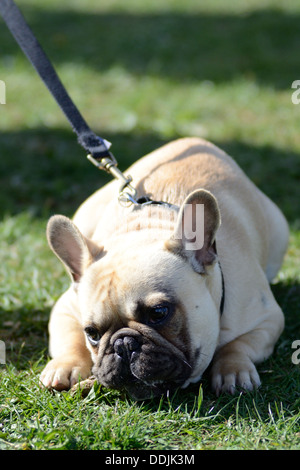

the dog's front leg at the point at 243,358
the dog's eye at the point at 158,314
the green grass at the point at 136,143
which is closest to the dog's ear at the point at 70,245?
the dog's eye at the point at 158,314

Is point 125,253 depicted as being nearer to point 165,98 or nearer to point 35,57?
point 35,57

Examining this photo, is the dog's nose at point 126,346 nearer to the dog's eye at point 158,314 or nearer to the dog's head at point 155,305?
the dog's head at point 155,305

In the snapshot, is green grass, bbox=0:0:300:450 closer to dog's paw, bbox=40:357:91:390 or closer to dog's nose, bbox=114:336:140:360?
dog's paw, bbox=40:357:91:390

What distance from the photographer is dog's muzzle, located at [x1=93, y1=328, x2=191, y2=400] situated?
260 cm

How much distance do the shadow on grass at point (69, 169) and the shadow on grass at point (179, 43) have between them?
1.86m

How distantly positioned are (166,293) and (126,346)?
0.27 m

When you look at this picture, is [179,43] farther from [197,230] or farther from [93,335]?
[93,335]

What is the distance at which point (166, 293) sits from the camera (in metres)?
2.63

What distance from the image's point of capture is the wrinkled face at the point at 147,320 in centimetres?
262

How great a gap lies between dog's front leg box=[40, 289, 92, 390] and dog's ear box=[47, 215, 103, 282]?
32 centimetres

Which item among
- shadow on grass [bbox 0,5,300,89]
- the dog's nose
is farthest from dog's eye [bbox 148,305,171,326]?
shadow on grass [bbox 0,5,300,89]

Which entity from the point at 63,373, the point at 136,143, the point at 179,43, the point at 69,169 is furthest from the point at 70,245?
the point at 179,43
